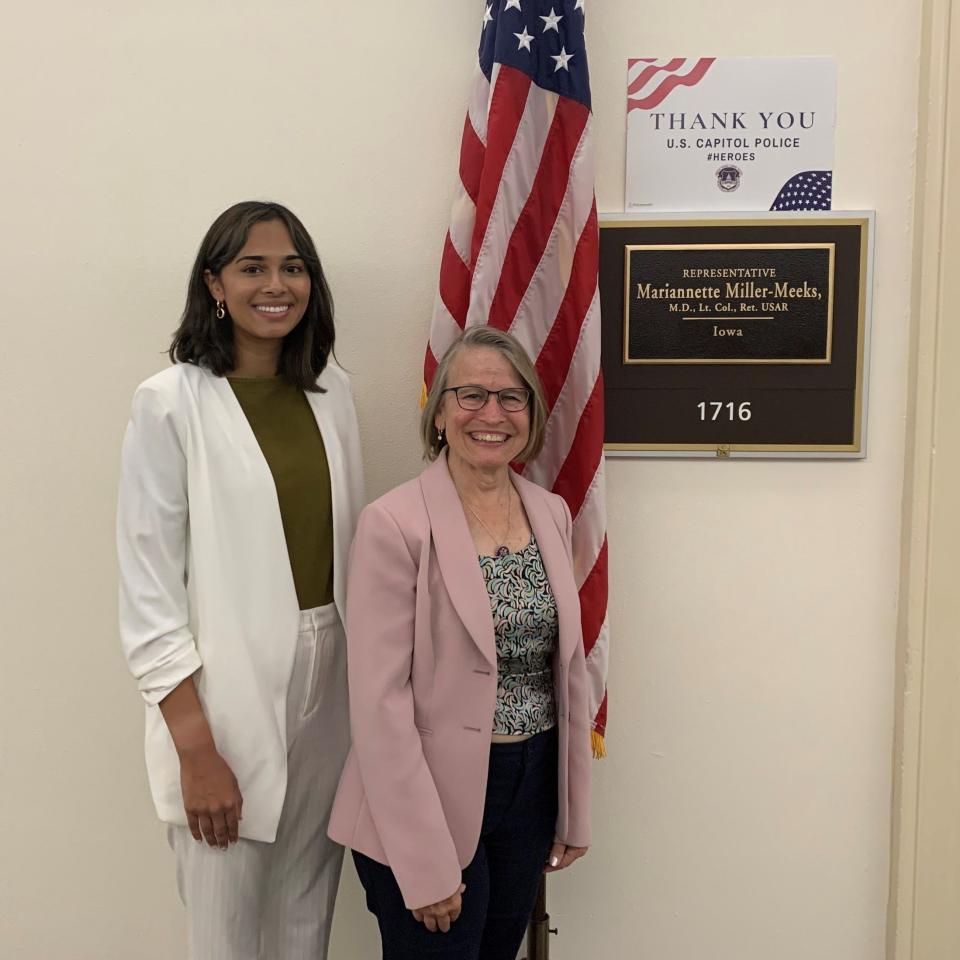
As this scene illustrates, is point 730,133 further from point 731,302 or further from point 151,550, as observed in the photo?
point 151,550

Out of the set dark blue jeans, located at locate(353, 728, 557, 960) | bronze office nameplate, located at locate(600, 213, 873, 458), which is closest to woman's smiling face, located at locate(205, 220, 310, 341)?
bronze office nameplate, located at locate(600, 213, 873, 458)

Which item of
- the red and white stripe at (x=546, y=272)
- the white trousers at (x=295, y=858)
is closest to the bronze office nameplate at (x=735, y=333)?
the red and white stripe at (x=546, y=272)

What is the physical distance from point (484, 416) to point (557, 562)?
28cm

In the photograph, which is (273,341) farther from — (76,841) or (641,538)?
(76,841)

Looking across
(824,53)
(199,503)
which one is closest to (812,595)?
(824,53)

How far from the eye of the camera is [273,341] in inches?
60.6

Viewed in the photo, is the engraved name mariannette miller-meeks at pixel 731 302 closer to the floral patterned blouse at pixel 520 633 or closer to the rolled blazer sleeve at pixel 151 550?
the floral patterned blouse at pixel 520 633

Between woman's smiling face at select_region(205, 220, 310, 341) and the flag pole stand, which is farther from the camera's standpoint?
the flag pole stand

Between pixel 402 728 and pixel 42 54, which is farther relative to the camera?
pixel 42 54

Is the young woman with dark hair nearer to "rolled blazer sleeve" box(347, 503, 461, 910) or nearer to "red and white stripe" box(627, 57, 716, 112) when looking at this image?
"rolled blazer sleeve" box(347, 503, 461, 910)

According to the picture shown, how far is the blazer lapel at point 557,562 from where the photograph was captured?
1418 mm

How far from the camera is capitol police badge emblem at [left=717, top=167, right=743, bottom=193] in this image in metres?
1.82

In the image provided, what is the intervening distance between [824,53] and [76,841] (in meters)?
2.40

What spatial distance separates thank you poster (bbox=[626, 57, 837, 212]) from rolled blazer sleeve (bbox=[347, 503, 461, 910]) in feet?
3.24
